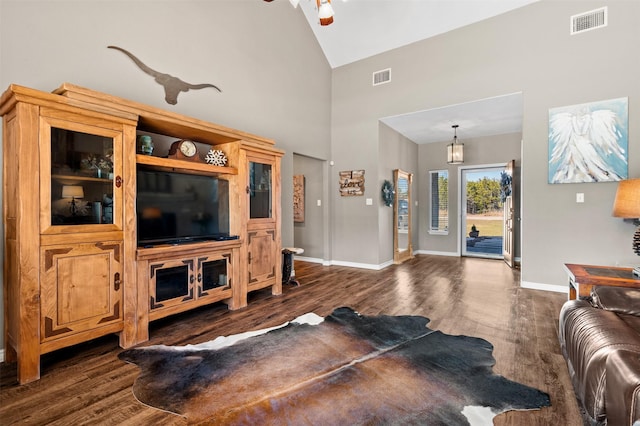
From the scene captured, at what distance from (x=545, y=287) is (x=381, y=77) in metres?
4.35

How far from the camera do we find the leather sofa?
121 cm

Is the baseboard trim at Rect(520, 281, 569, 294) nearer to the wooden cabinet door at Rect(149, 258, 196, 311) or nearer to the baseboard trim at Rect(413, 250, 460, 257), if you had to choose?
the baseboard trim at Rect(413, 250, 460, 257)

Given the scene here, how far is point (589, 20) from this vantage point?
154 inches

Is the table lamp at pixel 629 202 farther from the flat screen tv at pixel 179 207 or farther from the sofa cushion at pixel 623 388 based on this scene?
the flat screen tv at pixel 179 207

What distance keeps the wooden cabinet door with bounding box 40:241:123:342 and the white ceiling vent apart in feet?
19.5

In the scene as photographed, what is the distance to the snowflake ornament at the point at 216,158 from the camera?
3.35 m

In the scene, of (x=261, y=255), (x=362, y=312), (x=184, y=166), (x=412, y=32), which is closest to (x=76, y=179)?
(x=184, y=166)

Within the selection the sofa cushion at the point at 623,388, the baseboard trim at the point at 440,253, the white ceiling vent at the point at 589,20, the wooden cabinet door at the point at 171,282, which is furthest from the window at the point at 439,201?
the sofa cushion at the point at 623,388

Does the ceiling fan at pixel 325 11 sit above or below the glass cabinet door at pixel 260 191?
above

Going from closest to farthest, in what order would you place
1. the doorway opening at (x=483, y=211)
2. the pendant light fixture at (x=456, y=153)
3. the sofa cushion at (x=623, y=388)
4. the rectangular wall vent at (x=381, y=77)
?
the sofa cushion at (x=623, y=388) → the rectangular wall vent at (x=381, y=77) → the pendant light fixture at (x=456, y=153) → the doorway opening at (x=483, y=211)

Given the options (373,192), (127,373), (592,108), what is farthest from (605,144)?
(127,373)

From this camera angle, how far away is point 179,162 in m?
2.94

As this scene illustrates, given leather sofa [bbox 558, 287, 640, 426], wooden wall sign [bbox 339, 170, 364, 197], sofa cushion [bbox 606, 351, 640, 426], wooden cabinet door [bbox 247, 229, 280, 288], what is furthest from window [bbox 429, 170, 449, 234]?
sofa cushion [bbox 606, 351, 640, 426]

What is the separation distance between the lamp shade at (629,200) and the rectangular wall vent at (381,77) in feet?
12.7
